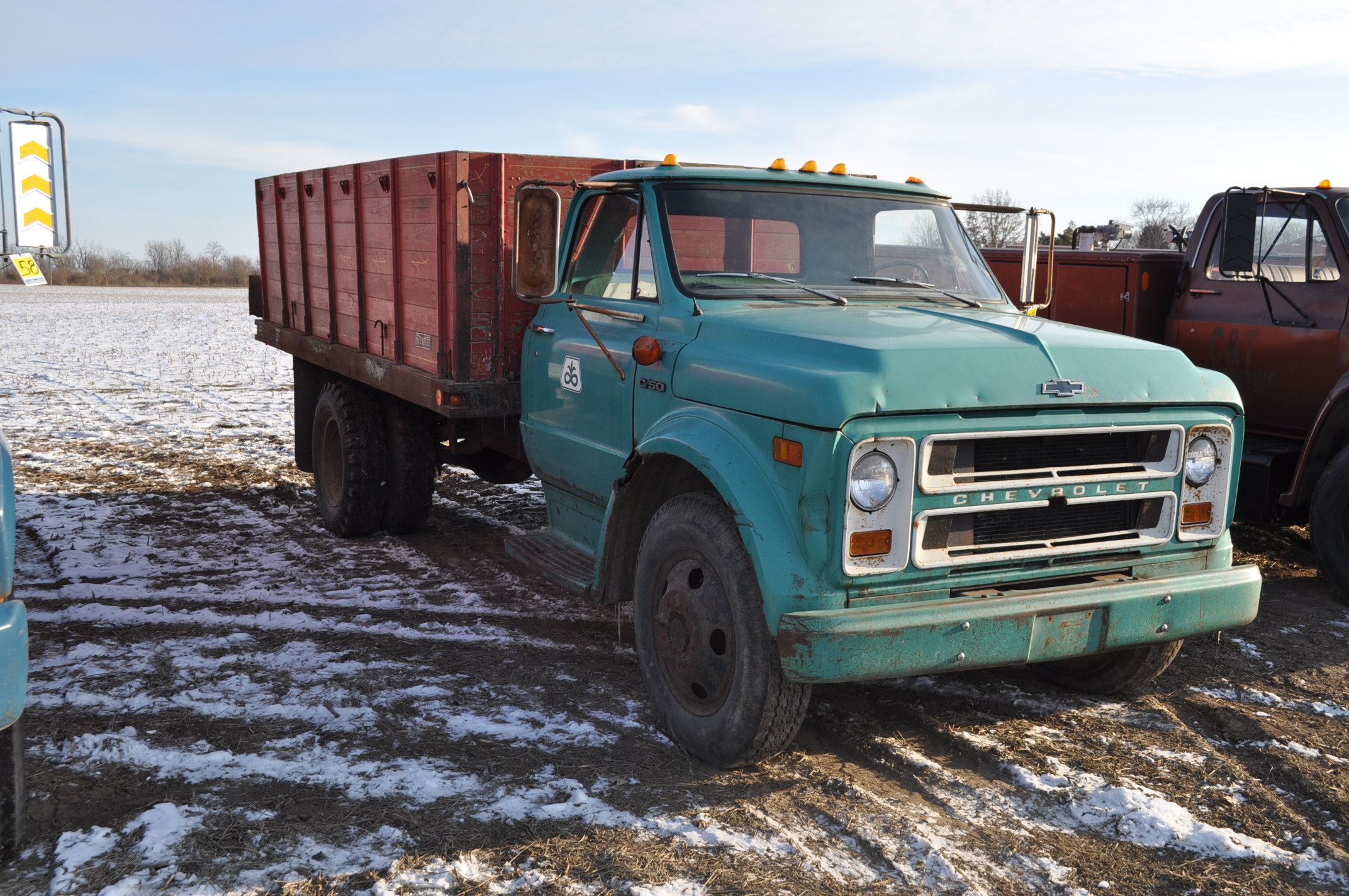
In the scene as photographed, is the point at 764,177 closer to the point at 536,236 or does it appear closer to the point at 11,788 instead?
the point at 536,236

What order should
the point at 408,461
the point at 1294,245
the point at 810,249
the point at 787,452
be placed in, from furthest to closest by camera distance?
the point at 408,461
the point at 1294,245
the point at 810,249
the point at 787,452

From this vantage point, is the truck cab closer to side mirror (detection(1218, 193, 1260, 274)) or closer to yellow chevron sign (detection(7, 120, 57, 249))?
yellow chevron sign (detection(7, 120, 57, 249))

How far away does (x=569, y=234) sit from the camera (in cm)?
509

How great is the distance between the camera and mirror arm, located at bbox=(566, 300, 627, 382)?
451cm

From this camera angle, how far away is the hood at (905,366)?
10.9 ft

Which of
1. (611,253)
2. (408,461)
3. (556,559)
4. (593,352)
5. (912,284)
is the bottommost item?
(556,559)

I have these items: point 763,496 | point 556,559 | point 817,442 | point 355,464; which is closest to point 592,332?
point 556,559

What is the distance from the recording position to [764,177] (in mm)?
4664

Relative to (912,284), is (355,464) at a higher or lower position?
lower

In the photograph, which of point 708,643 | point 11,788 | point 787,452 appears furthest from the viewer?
point 708,643

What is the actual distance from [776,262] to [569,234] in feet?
3.64

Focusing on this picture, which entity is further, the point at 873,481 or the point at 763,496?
the point at 763,496

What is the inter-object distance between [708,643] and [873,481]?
898mm

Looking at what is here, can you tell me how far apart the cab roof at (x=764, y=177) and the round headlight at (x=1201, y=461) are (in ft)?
5.86
